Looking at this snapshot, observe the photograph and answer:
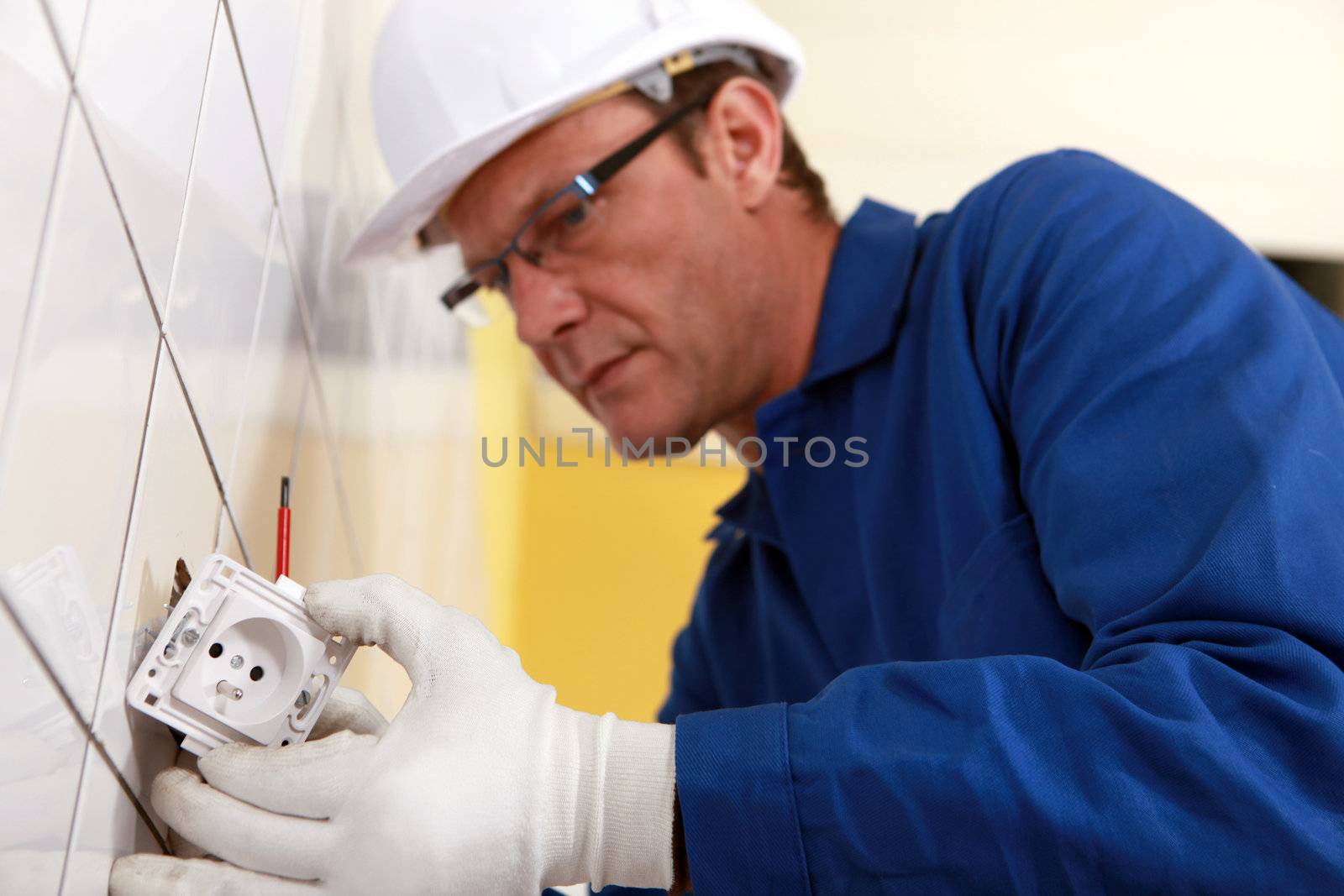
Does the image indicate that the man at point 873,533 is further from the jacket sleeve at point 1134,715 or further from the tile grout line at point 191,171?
the tile grout line at point 191,171

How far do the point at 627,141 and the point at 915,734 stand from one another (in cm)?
80

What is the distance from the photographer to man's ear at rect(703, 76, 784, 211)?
138cm

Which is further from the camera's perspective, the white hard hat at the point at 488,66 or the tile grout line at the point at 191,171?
the white hard hat at the point at 488,66

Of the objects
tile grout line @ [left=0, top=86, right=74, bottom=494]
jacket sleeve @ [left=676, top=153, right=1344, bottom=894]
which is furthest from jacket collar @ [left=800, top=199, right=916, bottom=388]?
tile grout line @ [left=0, top=86, right=74, bottom=494]

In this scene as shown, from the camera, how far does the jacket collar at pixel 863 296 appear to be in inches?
51.0

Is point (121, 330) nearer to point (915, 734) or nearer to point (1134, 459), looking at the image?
point (915, 734)

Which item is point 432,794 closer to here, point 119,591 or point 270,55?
point 119,591

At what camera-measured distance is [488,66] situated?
1243 millimetres

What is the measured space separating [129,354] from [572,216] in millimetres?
733

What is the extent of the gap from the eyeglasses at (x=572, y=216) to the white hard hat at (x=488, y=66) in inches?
2.7

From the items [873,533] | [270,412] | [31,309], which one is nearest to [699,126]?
[873,533]

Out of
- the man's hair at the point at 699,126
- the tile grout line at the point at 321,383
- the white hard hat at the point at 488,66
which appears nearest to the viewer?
the tile grout line at the point at 321,383

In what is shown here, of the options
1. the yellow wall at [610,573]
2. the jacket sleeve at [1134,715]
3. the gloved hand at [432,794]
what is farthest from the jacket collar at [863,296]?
the yellow wall at [610,573]

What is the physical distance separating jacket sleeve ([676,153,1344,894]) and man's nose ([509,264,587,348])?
620mm
